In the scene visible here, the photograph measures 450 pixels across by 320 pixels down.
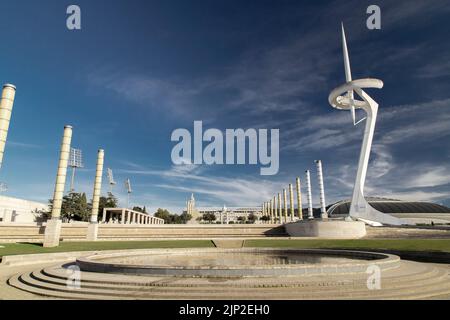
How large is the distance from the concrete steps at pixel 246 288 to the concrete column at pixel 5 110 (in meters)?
18.8

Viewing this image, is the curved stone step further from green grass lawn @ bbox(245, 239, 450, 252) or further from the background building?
the background building

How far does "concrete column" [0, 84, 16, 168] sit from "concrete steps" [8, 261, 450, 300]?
18849mm

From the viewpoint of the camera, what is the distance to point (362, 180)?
49.8m

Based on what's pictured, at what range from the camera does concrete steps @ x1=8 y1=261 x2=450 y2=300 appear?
8.62 meters

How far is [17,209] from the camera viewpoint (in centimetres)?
5912

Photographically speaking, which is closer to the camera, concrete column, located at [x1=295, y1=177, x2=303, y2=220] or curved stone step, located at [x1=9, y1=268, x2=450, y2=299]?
curved stone step, located at [x1=9, y1=268, x2=450, y2=299]

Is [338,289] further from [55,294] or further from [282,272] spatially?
[55,294]

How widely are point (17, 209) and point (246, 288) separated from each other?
65032 mm

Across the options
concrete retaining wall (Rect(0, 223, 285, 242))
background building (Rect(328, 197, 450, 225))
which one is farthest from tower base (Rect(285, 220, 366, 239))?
background building (Rect(328, 197, 450, 225))

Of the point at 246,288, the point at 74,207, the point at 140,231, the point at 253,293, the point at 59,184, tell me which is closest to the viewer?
the point at 253,293

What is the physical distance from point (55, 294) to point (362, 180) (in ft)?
161

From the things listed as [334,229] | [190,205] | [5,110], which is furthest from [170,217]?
[5,110]

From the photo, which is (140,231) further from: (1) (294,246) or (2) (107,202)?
(2) (107,202)
